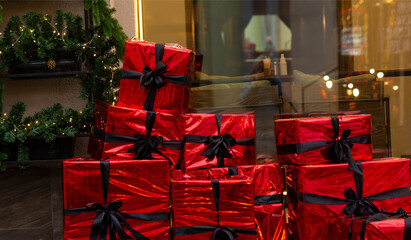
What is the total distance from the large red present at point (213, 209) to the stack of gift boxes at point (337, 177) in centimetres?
35

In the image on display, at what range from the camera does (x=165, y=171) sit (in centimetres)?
217

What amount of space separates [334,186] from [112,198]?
1.09m

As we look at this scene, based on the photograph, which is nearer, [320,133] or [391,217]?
[391,217]

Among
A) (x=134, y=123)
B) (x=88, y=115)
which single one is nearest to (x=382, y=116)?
(x=134, y=123)

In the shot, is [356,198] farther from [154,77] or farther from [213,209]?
[154,77]

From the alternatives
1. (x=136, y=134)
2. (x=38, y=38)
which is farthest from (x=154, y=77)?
(x=38, y=38)

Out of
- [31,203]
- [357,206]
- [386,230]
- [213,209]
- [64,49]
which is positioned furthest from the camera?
[31,203]

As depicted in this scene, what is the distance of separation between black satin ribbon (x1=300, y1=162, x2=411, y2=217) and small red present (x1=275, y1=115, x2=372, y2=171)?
11 cm

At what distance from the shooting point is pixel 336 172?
2.28m

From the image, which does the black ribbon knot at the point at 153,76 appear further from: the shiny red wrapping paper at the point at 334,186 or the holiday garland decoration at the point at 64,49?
the shiny red wrapping paper at the point at 334,186

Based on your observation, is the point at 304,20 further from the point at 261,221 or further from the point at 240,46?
the point at 261,221

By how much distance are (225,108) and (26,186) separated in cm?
141

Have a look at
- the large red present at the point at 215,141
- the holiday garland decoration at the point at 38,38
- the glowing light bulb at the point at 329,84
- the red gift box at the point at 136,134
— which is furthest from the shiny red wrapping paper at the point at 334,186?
the holiday garland decoration at the point at 38,38

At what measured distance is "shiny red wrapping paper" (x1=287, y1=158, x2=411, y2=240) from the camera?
2.27 m
